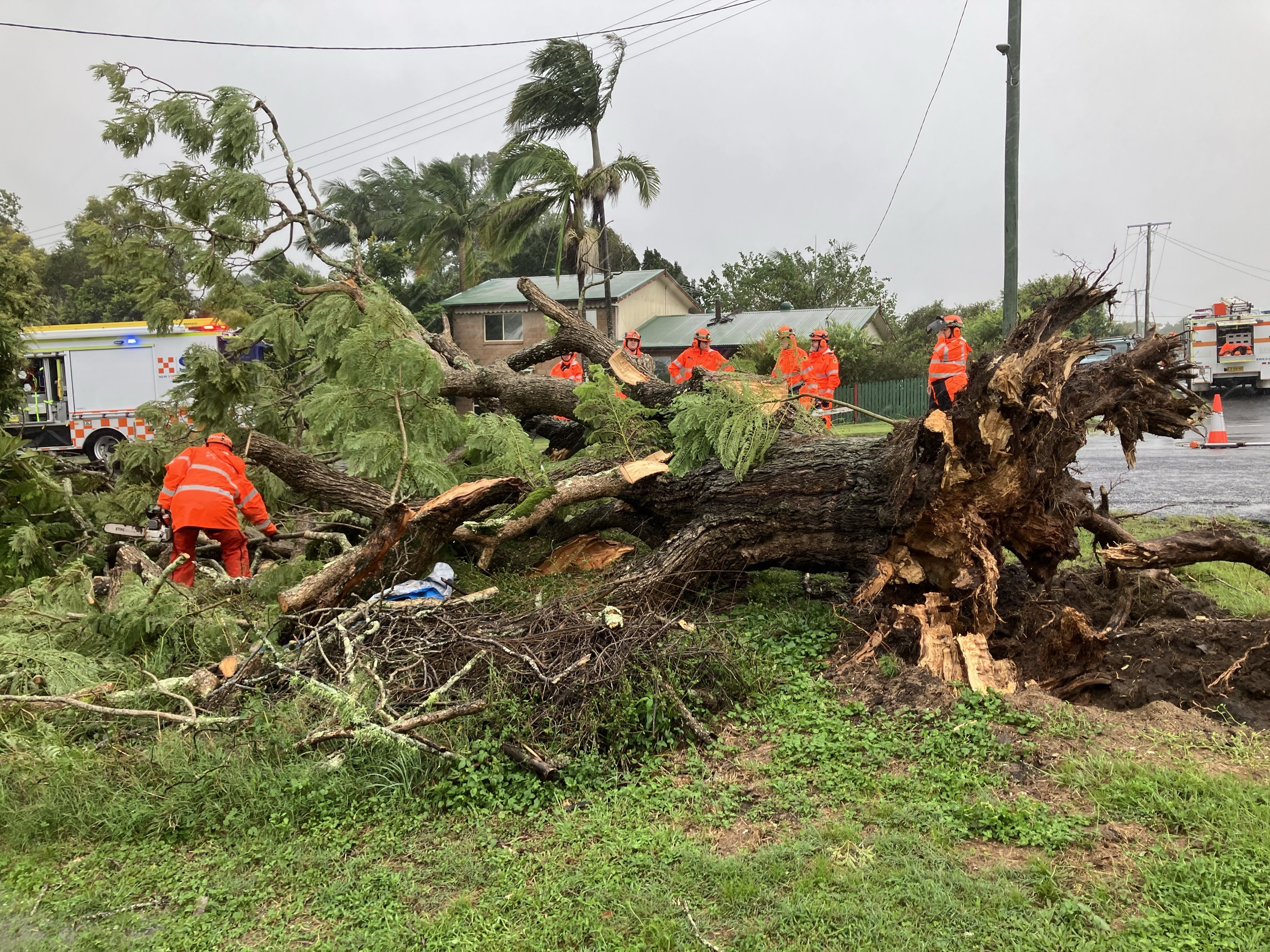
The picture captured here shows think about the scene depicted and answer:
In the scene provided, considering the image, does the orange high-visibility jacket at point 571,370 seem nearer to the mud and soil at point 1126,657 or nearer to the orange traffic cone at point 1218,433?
the mud and soil at point 1126,657

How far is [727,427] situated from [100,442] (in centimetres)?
1665

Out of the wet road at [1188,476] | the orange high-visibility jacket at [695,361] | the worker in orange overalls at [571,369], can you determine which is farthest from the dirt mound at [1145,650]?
the worker in orange overalls at [571,369]

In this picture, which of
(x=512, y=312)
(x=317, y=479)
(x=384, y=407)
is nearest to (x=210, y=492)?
(x=317, y=479)

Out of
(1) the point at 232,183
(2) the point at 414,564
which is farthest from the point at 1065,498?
(1) the point at 232,183

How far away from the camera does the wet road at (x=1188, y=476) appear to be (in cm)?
810

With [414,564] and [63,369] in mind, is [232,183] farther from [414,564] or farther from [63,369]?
[63,369]

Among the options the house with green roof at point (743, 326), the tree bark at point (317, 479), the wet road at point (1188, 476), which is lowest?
the wet road at point (1188, 476)

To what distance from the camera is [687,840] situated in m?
2.97

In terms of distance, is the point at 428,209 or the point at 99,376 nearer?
the point at 99,376

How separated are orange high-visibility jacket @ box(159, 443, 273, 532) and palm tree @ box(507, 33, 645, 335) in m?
11.0

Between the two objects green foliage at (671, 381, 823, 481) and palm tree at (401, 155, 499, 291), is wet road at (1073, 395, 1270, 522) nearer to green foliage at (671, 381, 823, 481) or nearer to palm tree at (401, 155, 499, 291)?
green foliage at (671, 381, 823, 481)

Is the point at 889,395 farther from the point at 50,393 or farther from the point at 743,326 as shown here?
the point at 50,393

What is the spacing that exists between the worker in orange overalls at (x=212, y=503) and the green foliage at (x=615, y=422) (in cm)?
272

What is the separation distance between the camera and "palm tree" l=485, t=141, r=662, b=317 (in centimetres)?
1588
